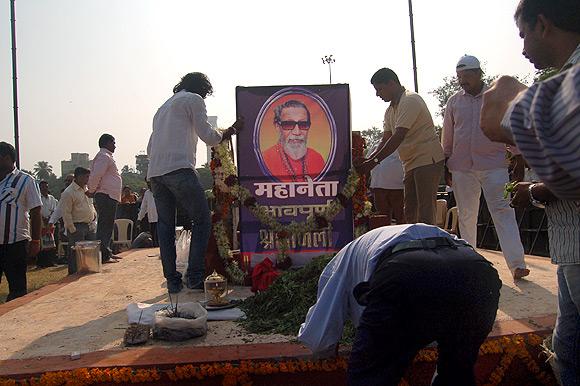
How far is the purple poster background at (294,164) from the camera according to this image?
5508mm

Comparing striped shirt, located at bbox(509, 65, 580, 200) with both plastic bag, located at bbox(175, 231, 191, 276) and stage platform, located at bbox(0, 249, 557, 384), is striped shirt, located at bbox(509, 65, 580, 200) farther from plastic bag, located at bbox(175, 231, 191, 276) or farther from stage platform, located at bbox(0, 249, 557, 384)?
plastic bag, located at bbox(175, 231, 191, 276)

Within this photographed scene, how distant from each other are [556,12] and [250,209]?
4151mm

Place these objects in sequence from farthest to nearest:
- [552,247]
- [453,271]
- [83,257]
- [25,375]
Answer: [83,257] < [25,375] < [453,271] < [552,247]

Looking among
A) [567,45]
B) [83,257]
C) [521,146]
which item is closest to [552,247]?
[567,45]

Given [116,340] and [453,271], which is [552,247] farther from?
[116,340]

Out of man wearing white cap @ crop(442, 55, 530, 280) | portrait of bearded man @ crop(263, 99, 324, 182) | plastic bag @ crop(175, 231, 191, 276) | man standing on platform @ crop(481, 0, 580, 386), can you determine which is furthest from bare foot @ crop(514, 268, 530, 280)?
plastic bag @ crop(175, 231, 191, 276)

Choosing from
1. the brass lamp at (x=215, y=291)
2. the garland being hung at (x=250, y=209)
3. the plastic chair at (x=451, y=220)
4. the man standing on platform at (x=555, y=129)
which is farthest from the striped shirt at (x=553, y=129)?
the plastic chair at (x=451, y=220)

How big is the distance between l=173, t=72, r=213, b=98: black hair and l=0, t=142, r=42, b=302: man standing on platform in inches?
73.1

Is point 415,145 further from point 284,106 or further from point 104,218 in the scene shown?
point 104,218

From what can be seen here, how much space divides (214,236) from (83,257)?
2.26m

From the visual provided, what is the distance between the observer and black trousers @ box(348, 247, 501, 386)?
2100mm

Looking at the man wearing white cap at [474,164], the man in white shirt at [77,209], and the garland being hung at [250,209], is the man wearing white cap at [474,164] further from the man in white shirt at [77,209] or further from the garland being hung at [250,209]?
the man in white shirt at [77,209]

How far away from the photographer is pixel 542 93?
118cm

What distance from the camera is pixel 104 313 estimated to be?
448 centimetres
